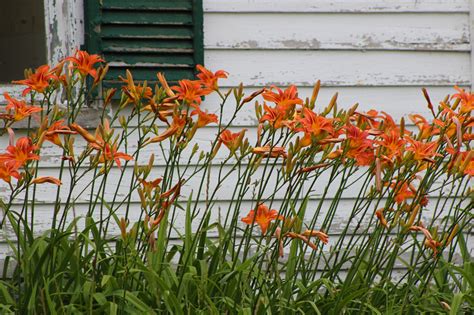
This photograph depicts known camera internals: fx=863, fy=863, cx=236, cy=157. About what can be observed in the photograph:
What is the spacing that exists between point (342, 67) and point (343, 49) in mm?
80

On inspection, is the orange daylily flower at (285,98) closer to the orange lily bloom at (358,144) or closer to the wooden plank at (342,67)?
the orange lily bloom at (358,144)

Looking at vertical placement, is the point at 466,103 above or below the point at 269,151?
above

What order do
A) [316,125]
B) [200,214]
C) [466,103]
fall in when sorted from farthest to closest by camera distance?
[200,214]
[466,103]
[316,125]

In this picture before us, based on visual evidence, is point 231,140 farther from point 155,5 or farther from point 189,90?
point 155,5

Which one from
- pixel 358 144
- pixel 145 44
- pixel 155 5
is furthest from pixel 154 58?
pixel 358 144

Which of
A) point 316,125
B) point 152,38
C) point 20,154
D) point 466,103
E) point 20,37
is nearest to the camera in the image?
point 20,154

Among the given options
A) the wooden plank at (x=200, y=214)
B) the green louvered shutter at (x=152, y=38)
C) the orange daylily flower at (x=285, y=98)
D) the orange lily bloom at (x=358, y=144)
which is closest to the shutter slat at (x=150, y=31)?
the green louvered shutter at (x=152, y=38)

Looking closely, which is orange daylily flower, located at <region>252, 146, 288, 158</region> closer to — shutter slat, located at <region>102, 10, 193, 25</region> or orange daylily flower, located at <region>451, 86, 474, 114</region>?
orange daylily flower, located at <region>451, 86, 474, 114</region>

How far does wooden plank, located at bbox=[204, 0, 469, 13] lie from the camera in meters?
3.72

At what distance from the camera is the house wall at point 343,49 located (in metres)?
3.72

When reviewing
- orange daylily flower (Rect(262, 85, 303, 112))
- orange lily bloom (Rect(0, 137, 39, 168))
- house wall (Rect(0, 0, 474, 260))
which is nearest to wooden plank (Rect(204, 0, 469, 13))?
house wall (Rect(0, 0, 474, 260))

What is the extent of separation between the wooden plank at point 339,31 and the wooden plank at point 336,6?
0.09 ft

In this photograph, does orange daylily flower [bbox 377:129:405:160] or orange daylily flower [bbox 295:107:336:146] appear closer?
orange daylily flower [bbox 295:107:336:146]

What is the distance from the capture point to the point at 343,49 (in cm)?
383
